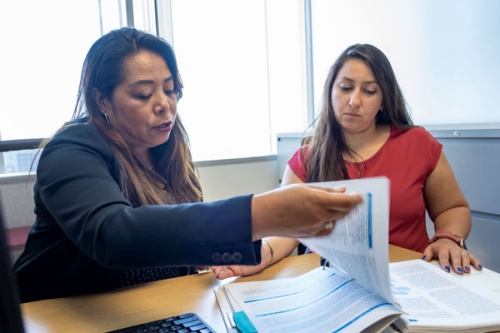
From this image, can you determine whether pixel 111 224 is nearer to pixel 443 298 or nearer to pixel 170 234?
pixel 170 234

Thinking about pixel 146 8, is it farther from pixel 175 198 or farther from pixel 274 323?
pixel 274 323

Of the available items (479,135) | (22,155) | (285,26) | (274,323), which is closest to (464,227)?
(479,135)

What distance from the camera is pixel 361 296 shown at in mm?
657

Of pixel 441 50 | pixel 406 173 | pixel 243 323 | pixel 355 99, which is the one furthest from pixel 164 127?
pixel 441 50

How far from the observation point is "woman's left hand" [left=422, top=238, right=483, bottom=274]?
855 millimetres

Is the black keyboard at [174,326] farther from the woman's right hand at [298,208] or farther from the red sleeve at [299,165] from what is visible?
the red sleeve at [299,165]

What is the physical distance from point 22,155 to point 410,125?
1.26 m

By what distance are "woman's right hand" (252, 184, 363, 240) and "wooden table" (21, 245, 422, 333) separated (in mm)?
207

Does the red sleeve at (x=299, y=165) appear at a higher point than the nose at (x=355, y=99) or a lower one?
lower

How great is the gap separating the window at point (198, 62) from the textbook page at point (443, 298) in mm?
1687

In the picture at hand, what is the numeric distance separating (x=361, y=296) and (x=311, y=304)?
0.09 meters

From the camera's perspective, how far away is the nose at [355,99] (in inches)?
54.4

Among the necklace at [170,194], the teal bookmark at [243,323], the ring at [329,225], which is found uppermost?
the ring at [329,225]

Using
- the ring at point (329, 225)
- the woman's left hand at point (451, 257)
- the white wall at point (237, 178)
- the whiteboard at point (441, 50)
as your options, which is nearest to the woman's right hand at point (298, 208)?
the ring at point (329, 225)
